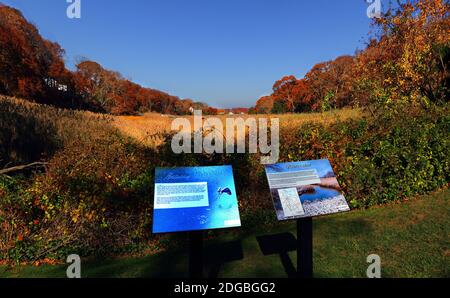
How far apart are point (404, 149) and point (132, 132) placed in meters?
8.87

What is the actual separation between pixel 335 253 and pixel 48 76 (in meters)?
40.0

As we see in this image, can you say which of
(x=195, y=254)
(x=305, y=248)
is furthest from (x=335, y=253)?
(x=195, y=254)

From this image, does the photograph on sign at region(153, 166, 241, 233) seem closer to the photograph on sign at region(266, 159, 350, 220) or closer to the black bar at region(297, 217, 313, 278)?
the photograph on sign at region(266, 159, 350, 220)

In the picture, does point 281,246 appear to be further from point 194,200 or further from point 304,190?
point 194,200

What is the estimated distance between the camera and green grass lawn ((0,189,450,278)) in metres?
4.41

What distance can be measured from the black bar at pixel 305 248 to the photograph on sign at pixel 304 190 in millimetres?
177

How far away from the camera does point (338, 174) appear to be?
24.2 ft

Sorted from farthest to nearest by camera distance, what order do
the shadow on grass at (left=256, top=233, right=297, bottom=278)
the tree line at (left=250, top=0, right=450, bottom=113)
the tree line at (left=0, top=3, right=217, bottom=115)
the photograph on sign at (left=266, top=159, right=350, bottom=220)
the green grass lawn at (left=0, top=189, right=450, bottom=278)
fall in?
the tree line at (left=0, top=3, right=217, bottom=115)
the tree line at (left=250, top=0, right=450, bottom=113)
the shadow on grass at (left=256, top=233, right=297, bottom=278)
the green grass lawn at (left=0, top=189, right=450, bottom=278)
the photograph on sign at (left=266, top=159, right=350, bottom=220)

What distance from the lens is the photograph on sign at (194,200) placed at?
3145 millimetres

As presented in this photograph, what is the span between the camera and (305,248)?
11.7ft

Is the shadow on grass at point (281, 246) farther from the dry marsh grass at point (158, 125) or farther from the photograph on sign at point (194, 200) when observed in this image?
the dry marsh grass at point (158, 125)

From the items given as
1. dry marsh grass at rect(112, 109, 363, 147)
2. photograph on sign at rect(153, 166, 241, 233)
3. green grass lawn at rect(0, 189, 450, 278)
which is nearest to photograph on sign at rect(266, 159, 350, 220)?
photograph on sign at rect(153, 166, 241, 233)

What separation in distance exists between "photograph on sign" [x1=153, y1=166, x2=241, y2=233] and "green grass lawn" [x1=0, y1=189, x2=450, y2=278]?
1.62 meters
